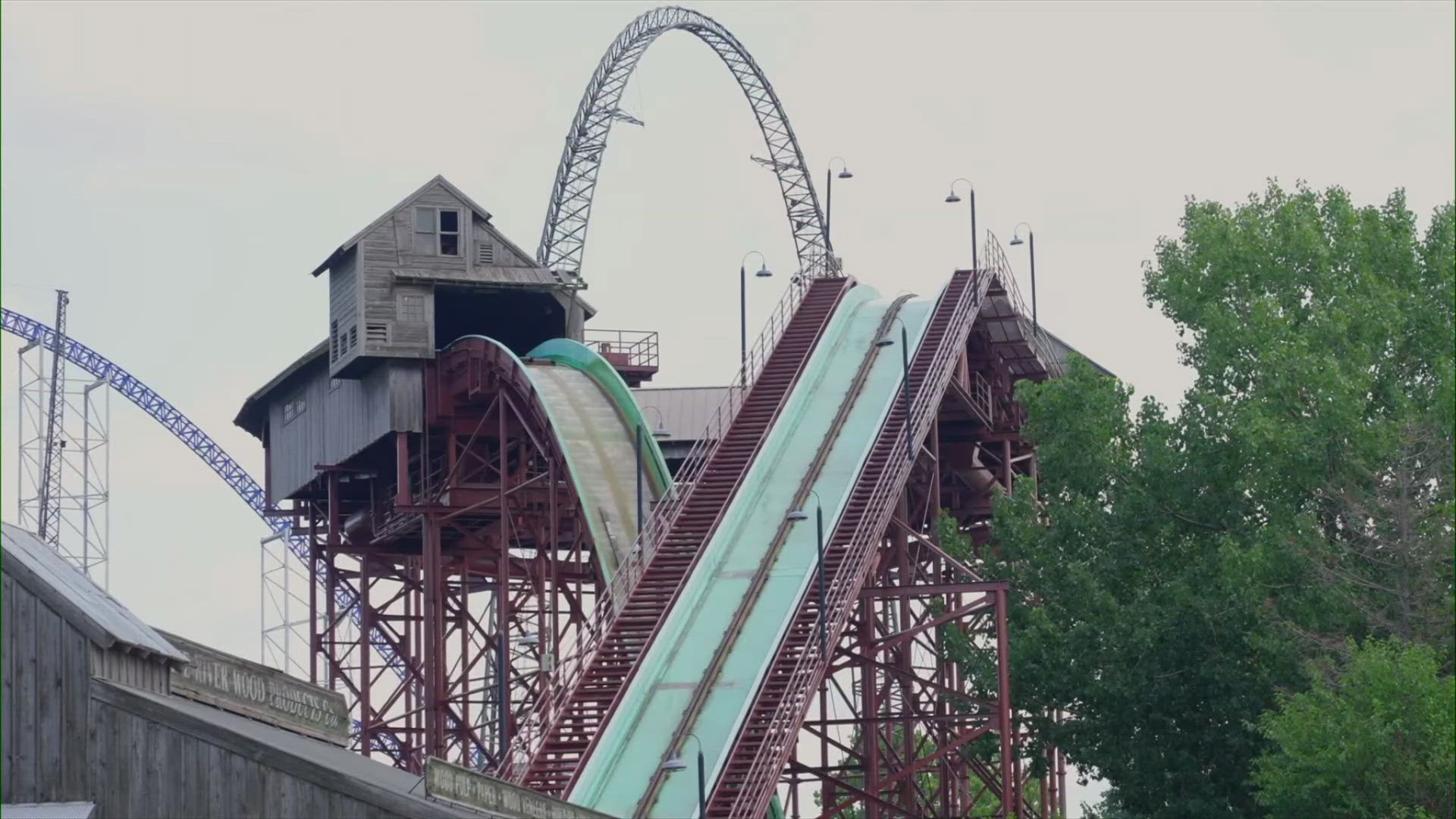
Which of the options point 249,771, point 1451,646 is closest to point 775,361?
point 1451,646

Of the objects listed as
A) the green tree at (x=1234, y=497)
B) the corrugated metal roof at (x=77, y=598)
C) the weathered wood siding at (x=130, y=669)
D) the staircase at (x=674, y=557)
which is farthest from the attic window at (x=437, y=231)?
the weathered wood siding at (x=130, y=669)

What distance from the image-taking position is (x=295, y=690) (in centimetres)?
2683

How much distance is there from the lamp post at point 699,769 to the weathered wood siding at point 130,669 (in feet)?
32.5

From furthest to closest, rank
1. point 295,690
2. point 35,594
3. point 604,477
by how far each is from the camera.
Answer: point 604,477 → point 295,690 → point 35,594

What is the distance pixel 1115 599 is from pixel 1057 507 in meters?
2.04

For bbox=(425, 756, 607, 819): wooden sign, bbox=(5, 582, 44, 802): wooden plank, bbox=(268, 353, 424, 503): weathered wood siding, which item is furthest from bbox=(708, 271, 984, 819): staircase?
bbox=(5, 582, 44, 802): wooden plank

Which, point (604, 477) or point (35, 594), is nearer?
point (35, 594)

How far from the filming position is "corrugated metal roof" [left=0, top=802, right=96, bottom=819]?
2286 cm

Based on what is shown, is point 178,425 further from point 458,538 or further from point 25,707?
point 25,707

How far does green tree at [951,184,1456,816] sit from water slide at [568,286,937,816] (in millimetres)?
3296

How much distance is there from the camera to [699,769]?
33.5 meters

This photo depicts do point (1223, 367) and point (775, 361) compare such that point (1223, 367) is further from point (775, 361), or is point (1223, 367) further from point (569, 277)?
point (569, 277)

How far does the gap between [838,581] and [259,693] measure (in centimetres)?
1529

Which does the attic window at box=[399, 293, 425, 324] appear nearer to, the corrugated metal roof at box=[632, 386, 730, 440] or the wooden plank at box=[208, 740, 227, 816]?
the corrugated metal roof at box=[632, 386, 730, 440]
